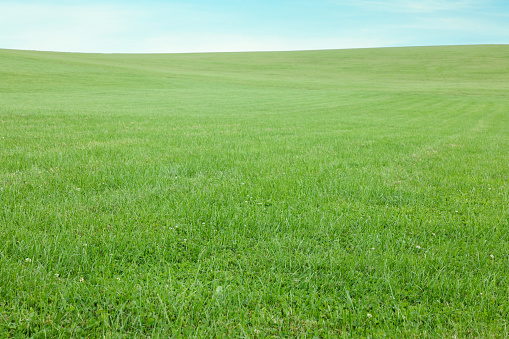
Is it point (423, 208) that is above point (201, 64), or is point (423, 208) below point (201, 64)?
below

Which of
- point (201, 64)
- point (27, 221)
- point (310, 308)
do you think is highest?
point (201, 64)

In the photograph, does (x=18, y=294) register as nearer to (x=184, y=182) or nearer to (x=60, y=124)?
(x=184, y=182)

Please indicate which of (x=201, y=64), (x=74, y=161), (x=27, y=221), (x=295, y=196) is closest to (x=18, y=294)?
(x=27, y=221)

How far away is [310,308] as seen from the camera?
262 cm

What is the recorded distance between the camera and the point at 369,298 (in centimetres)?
271

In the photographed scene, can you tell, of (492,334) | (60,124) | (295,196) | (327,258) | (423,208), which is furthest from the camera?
(60,124)

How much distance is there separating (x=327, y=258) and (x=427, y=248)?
43.8 inches

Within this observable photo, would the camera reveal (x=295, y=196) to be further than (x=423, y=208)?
Yes

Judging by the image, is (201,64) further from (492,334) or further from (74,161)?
(492,334)

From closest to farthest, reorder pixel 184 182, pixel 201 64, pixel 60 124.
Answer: pixel 184 182 < pixel 60 124 < pixel 201 64

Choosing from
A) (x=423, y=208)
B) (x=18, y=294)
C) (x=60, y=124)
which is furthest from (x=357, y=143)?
(x=60, y=124)

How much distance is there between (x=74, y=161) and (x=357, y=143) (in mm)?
7107

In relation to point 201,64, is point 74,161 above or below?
below

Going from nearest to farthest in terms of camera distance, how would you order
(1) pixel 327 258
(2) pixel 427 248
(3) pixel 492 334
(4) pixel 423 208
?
(3) pixel 492 334 < (1) pixel 327 258 < (2) pixel 427 248 < (4) pixel 423 208
